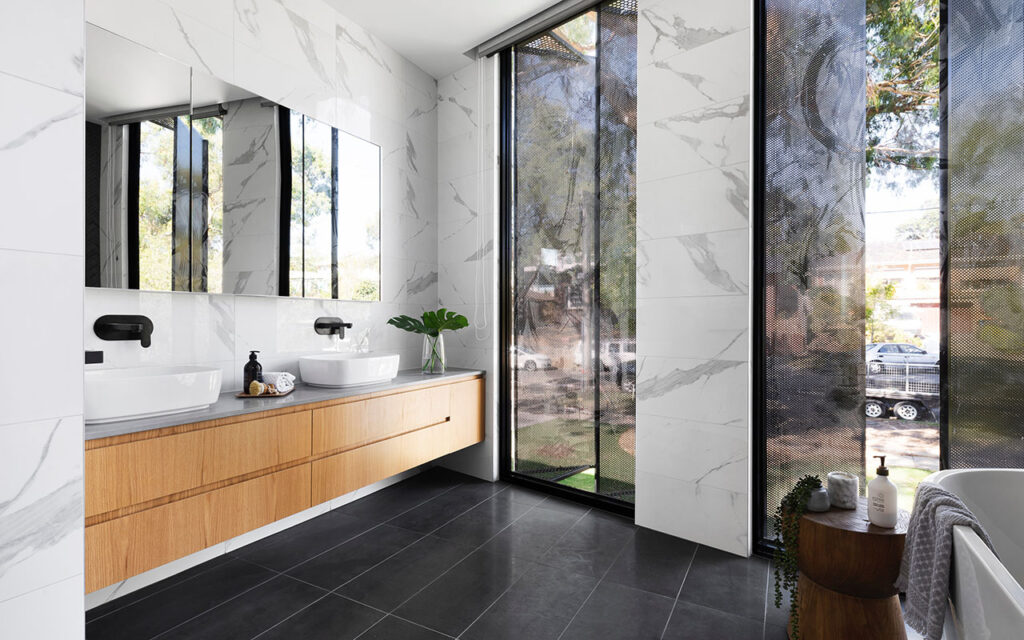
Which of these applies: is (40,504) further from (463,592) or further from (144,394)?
(463,592)

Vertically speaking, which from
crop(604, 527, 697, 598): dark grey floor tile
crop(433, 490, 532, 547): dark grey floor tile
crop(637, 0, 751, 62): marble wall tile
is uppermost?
crop(637, 0, 751, 62): marble wall tile

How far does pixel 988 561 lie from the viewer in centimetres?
106

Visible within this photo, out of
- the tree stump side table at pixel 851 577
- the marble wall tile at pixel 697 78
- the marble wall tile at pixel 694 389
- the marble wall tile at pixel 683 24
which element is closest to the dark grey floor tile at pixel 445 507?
the marble wall tile at pixel 694 389

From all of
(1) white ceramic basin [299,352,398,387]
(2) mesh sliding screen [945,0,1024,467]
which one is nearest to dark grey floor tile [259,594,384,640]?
(1) white ceramic basin [299,352,398,387]

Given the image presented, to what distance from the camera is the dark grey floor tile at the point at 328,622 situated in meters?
1.74

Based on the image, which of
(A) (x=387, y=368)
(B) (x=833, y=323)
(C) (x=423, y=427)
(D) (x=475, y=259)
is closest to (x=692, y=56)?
(B) (x=833, y=323)

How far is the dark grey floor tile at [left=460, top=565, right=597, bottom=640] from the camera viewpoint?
5.80 ft

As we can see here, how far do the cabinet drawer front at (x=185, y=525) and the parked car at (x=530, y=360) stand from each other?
153 centimetres

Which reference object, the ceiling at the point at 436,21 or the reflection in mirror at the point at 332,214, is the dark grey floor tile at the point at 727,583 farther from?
the ceiling at the point at 436,21

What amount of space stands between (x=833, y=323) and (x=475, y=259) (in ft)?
7.17

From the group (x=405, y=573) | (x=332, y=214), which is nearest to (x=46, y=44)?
(x=332, y=214)

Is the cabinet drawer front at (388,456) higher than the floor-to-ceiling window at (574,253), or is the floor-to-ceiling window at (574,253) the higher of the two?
the floor-to-ceiling window at (574,253)

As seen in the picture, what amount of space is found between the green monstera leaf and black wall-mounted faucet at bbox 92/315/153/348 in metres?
1.34

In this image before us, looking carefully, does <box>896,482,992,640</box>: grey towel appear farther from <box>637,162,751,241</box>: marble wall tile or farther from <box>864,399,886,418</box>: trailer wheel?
<box>637,162,751,241</box>: marble wall tile
